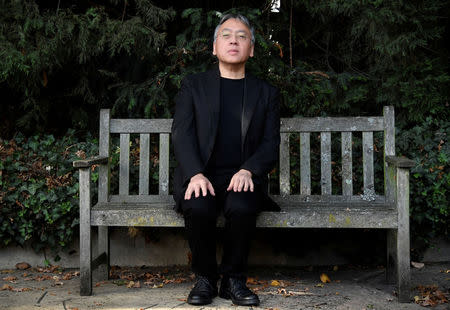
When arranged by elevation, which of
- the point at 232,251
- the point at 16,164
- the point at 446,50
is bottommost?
the point at 232,251

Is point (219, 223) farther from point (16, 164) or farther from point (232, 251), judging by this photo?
point (16, 164)

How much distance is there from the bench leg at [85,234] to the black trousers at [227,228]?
694 millimetres

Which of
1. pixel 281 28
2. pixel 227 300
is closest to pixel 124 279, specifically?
pixel 227 300

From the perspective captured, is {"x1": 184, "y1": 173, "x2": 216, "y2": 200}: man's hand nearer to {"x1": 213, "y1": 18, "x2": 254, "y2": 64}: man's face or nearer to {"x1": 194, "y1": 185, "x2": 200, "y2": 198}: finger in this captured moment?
{"x1": 194, "y1": 185, "x2": 200, "y2": 198}: finger

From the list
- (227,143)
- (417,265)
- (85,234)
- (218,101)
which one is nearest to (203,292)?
(85,234)

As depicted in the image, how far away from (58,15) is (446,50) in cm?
367

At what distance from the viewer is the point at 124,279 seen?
4.07 m

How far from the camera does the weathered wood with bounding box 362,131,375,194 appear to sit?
13.1 feet

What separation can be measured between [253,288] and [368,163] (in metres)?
1.29

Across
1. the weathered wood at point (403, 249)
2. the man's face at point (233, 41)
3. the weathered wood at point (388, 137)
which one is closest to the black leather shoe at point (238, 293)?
the weathered wood at point (403, 249)

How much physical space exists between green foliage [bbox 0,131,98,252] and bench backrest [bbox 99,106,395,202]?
15.7 inches

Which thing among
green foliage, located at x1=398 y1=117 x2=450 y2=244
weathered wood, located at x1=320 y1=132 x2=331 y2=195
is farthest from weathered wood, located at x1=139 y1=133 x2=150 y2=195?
green foliage, located at x1=398 y1=117 x2=450 y2=244

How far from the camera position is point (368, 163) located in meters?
4.01

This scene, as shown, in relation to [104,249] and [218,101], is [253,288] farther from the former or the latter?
[218,101]
